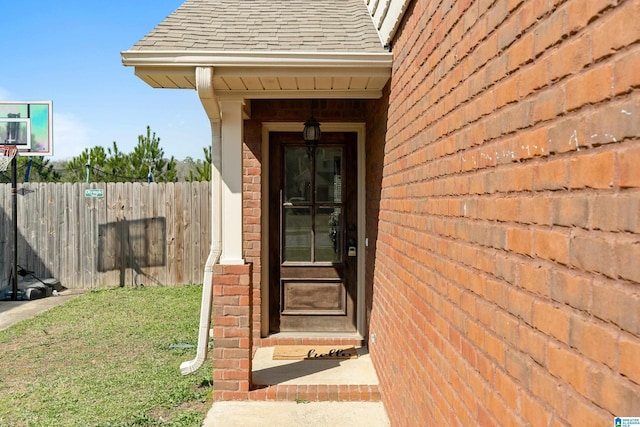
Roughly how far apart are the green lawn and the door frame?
99cm

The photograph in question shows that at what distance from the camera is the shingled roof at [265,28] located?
349 centimetres

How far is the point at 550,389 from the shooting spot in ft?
3.51

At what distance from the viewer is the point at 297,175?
512 cm

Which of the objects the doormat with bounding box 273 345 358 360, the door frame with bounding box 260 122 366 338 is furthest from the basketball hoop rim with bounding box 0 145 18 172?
the doormat with bounding box 273 345 358 360

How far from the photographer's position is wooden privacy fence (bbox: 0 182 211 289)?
28.7 ft

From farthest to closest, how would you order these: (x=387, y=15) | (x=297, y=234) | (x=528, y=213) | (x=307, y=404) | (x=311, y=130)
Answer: (x=297, y=234), (x=311, y=130), (x=307, y=404), (x=387, y=15), (x=528, y=213)

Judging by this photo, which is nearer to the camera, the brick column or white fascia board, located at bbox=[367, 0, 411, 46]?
white fascia board, located at bbox=[367, 0, 411, 46]

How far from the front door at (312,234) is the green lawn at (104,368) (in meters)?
1.16

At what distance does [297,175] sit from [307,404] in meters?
2.43

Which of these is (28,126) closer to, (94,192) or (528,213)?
(94,192)

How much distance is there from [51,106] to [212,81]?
332 inches

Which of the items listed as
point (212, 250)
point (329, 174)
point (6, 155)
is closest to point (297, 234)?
point (329, 174)

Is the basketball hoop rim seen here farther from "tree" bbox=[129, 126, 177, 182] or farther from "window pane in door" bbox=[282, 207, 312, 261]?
"window pane in door" bbox=[282, 207, 312, 261]

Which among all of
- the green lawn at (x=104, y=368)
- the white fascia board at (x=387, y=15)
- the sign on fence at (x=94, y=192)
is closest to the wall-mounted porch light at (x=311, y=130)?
A: the white fascia board at (x=387, y=15)
